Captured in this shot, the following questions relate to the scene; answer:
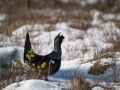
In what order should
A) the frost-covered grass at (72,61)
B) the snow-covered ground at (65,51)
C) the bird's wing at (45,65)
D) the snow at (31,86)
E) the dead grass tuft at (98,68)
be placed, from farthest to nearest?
the dead grass tuft at (98,68) < the bird's wing at (45,65) < the frost-covered grass at (72,61) < the snow-covered ground at (65,51) < the snow at (31,86)

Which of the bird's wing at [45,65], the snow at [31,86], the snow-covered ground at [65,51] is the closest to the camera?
the snow at [31,86]

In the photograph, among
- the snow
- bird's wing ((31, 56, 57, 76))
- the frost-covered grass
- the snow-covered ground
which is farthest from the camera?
bird's wing ((31, 56, 57, 76))

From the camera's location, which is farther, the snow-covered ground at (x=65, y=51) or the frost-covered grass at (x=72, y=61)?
the frost-covered grass at (x=72, y=61)

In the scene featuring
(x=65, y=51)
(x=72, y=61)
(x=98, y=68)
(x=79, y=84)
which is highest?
(x=65, y=51)

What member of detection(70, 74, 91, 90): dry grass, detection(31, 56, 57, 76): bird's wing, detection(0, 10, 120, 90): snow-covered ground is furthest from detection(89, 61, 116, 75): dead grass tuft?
detection(70, 74, 91, 90): dry grass

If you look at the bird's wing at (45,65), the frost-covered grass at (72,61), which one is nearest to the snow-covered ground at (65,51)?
the frost-covered grass at (72,61)

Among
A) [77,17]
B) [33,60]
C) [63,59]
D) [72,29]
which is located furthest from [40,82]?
[77,17]

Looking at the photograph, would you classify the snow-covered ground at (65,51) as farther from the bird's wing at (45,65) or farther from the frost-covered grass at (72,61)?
the bird's wing at (45,65)

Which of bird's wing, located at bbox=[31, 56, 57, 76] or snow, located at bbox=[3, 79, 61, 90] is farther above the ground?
bird's wing, located at bbox=[31, 56, 57, 76]

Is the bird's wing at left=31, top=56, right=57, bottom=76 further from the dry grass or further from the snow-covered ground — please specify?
the dry grass

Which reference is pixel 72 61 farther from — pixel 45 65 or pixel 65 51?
pixel 45 65

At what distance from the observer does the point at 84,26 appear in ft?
46.1

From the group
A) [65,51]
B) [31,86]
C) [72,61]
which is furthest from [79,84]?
[65,51]

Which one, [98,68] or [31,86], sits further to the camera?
[98,68]
